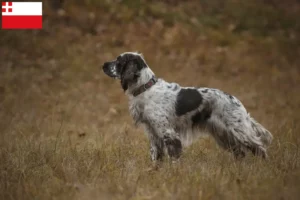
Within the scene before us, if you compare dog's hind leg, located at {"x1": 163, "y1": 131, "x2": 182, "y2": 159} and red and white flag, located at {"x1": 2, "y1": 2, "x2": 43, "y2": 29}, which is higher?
red and white flag, located at {"x1": 2, "y1": 2, "x2": 43, "y2": 29}

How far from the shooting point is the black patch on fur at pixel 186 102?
6000 mm

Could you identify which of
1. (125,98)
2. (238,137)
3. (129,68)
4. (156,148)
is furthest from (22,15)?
(238,137)

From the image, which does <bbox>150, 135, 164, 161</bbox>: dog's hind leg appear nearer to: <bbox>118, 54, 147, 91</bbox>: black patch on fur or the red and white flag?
<bbox>118, 54, 147, 91</bbox>: black patch on fur

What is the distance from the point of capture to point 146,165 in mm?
5598

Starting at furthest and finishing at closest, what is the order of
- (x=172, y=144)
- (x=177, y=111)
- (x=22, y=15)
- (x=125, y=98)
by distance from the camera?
1. (x=22, y=15)
2. (x=125, y=98)
3. (x=177, y=111)
4. (x=172, y=144)

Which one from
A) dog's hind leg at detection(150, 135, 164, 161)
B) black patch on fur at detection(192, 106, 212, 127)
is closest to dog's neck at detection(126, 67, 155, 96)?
dog's hind leg at detection(150, 135, 164, 161)

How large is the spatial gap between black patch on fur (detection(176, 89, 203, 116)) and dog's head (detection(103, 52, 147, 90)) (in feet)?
1.93

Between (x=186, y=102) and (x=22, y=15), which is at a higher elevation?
(x=22, y=15)

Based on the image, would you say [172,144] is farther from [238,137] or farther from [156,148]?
[238,137]

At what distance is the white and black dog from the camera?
5.93 m

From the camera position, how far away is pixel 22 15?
13.2 metres

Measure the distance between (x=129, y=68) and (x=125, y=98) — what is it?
5.52 metres

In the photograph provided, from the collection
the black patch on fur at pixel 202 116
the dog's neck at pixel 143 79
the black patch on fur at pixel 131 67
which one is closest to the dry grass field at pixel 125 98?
the black patch on fur at pixel 202 116

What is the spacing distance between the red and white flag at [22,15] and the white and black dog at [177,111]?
771 centimetres
